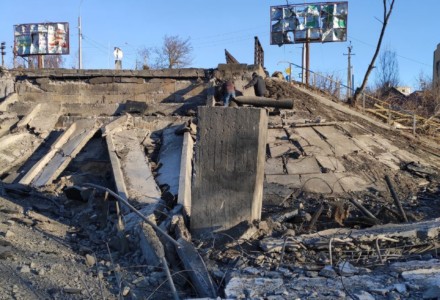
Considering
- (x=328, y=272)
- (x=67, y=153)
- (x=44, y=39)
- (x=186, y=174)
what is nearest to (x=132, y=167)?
(x=186, y=174)

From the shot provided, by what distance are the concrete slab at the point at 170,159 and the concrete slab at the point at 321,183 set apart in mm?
2512

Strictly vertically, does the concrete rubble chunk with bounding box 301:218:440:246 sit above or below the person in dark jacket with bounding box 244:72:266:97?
below

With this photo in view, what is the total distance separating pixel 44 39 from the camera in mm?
31453

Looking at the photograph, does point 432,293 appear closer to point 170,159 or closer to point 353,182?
point 170,159

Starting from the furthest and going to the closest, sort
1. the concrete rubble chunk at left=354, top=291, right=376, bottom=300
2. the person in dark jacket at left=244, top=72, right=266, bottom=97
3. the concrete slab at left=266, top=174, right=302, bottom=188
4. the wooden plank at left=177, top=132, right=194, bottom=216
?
1. the person in dark jacket at left=244, top=72, right=266, bottom=97
2. the concrete slab at left=266, top=174, right=302, bottom=188
3. the wooden plank at left=177, top=132, right=194, bottom=216
4. the concrete rubble chunk at left=354, top=291, right=376, bottom=300

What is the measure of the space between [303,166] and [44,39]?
1040 inches

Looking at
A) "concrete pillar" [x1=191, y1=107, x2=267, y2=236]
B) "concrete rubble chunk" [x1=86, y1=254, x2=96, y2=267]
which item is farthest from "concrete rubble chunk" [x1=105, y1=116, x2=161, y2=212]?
"concrete rubble chunk" [x1=86, y1=254, x2=96, y2=267]

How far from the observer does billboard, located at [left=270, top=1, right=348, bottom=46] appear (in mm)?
25641

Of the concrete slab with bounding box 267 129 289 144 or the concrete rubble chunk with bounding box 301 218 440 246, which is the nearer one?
the concrete rubble chunk with bounding box 301 218 440 246

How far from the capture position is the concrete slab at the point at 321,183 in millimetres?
9141

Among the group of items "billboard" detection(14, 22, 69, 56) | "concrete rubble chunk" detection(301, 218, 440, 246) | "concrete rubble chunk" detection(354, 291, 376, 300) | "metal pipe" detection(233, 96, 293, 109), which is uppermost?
"billboard" detection(14, 22, 69, 56)

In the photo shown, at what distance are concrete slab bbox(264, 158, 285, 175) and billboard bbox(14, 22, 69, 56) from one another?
25.0 metres

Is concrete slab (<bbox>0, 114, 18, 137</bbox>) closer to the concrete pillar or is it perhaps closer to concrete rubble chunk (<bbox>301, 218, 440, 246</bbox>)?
the concrete pillar

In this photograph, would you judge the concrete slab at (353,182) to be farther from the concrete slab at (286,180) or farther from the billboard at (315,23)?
the billboard at (315,23)
